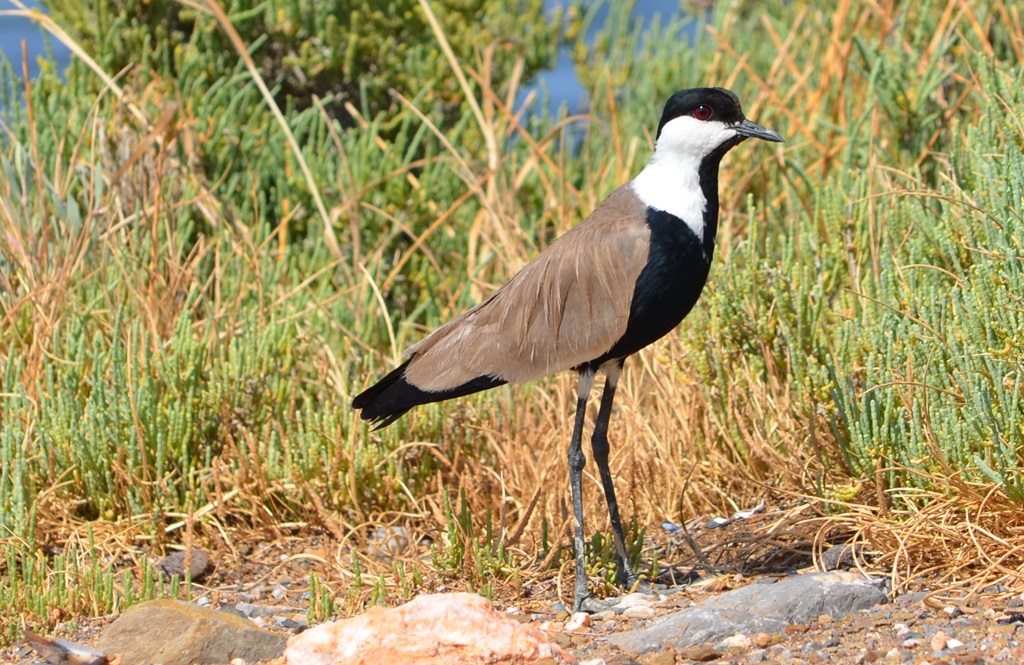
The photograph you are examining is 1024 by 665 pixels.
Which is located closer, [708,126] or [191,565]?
[708,126]

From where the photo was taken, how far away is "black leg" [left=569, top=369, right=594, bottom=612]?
12.3 ft

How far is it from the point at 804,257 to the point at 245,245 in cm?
262

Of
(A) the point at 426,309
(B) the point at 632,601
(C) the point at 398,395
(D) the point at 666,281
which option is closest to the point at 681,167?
(D) the point at 666,281

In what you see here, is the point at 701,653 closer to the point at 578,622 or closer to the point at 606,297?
the point at 578,622

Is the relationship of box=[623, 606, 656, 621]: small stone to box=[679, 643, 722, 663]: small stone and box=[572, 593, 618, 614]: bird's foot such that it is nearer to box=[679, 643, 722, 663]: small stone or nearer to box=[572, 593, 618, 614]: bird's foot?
box=[572, 593, 618, 614]: bird's foot

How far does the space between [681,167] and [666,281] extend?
0.45 m

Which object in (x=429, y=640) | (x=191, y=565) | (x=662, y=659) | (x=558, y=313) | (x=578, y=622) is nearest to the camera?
(x=429, y=640)

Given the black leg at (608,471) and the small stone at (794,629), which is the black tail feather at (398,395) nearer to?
the black leg at (608,471)

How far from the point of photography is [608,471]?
4070 millimetres

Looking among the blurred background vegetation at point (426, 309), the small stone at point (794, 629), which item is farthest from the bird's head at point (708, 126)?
the small stone at point (794, 629)

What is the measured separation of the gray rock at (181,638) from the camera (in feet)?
10.6

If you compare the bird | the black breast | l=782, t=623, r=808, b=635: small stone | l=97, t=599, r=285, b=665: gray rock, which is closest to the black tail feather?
the bird

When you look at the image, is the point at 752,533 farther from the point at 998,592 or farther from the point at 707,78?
the point at 707,78

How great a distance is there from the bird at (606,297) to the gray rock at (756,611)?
47 centimetres
